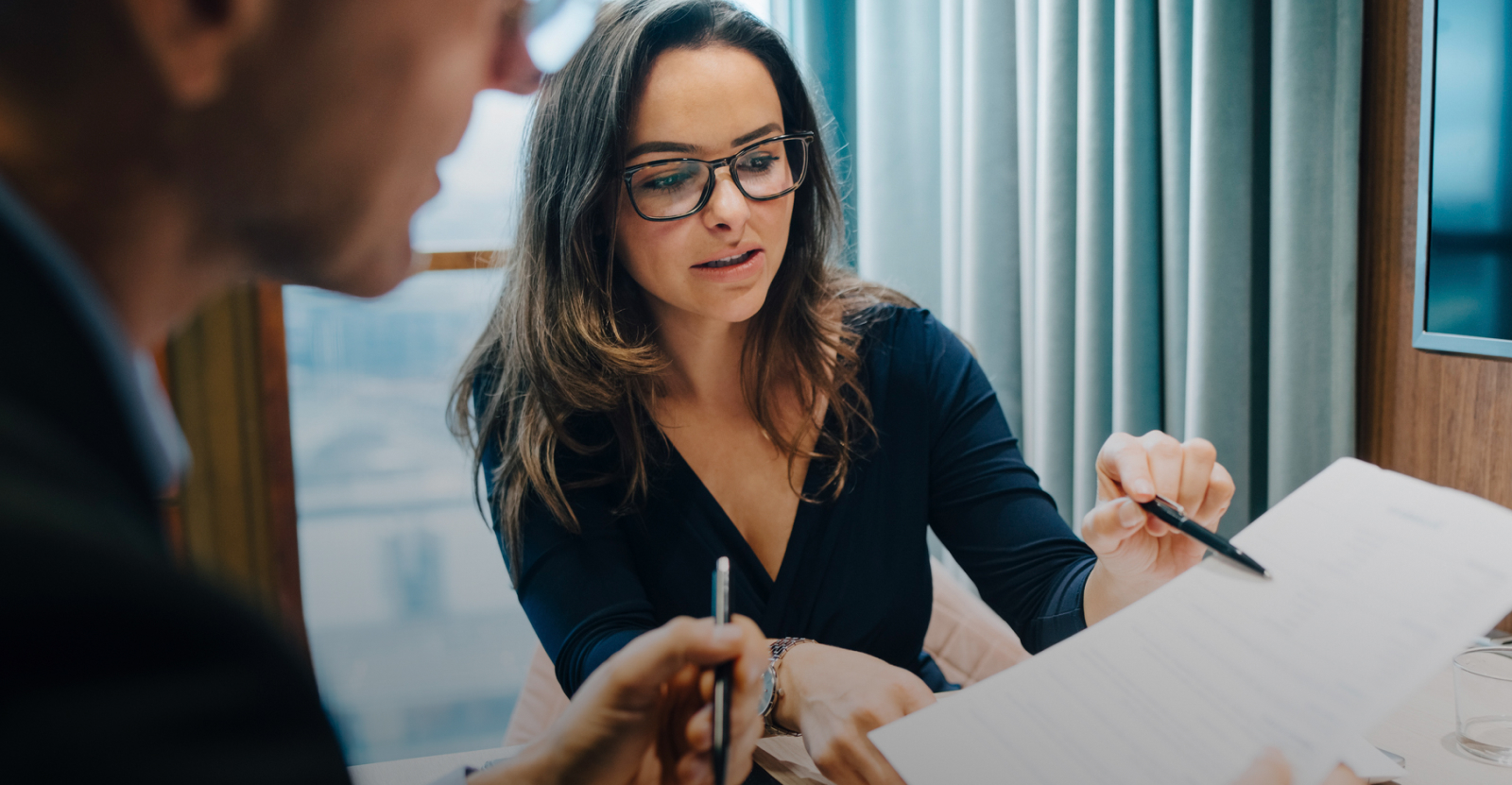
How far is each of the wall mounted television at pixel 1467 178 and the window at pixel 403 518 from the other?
1836mm

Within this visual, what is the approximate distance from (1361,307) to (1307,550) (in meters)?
1.10

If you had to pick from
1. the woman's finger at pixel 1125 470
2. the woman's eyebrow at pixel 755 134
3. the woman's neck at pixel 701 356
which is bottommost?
the woman's finger at pixel 1125 470

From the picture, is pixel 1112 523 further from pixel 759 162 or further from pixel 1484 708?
pixel 759 162

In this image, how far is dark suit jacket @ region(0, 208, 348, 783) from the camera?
18cm

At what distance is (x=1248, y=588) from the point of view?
0.65 m

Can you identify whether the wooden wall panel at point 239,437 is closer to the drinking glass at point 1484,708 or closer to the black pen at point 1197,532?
the black pen at point 1197,532

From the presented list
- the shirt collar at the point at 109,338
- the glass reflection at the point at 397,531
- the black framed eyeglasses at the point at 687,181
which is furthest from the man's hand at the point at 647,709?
the glass reflection at the point at 397,531

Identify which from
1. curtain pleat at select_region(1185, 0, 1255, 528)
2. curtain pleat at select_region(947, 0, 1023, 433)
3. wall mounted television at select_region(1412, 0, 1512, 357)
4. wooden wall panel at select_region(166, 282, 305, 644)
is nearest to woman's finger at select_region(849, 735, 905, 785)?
wall mounted television at select_region(1412, 0, 1512, 357)

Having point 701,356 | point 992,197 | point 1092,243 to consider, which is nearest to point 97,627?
point 701,356

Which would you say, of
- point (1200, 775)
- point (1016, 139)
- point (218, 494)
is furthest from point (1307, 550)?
point (218, 494)

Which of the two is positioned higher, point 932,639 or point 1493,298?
point 1493,298

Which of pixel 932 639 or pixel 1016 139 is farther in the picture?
pixel 1016 139

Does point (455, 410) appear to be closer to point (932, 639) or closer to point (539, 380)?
point (539, 380)

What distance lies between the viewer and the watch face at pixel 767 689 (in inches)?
34.6
